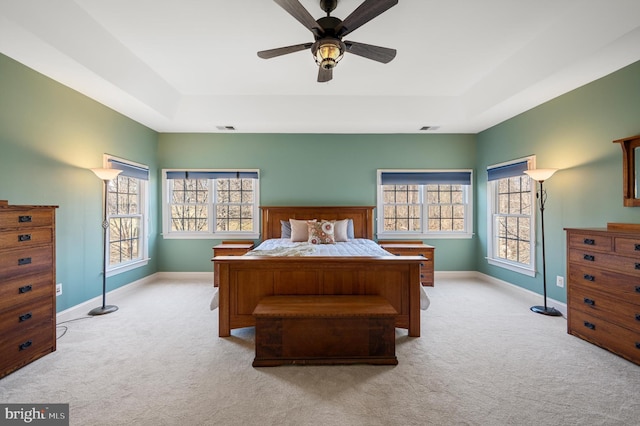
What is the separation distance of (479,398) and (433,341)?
2.46 feet

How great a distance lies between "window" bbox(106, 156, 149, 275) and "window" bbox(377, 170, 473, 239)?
4031 millimetres

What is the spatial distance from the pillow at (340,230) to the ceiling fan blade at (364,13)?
273 cm

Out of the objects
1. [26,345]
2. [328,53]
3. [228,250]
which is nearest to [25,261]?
[26,345]

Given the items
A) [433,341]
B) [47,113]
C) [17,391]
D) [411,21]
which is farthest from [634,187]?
[47,113]

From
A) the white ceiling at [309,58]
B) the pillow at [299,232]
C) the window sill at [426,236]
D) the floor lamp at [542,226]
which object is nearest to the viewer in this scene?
the white ceiling at [309,58]

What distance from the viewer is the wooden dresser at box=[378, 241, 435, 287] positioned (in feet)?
14.0

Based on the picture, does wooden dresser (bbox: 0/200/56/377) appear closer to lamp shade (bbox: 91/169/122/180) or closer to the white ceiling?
lamp shade (bbox: 91/169/122/180)

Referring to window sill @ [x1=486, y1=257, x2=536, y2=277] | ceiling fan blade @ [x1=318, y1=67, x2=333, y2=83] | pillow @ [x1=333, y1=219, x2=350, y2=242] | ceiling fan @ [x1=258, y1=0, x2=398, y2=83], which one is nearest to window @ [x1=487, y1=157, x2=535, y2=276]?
window sill @ [x1=486, y1=257, x2=536, y2=277]

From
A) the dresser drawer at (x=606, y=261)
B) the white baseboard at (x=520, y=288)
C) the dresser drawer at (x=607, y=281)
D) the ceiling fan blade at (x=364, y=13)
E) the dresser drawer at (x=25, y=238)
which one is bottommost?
the white baseboard at (x=520, y=288)

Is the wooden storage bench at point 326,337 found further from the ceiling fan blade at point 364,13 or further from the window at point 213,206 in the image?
the window at point 213,206

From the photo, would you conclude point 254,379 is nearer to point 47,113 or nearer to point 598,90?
point 47,113

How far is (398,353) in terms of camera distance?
7.54 ft

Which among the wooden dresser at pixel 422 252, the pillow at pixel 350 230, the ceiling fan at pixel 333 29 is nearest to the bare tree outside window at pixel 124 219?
the ceiling fan at pixel 333 29

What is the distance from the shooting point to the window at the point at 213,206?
4867mm
